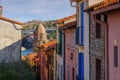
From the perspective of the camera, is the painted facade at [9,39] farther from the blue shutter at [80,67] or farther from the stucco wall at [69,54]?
the blue shutter at [80,67]

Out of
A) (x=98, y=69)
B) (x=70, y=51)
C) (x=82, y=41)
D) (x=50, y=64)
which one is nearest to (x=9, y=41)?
(x=50, y=64)

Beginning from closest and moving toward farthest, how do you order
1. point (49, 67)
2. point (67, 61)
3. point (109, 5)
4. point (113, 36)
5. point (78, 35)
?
point (109, 5) → point (113, 36) → point (78, 35) → point (67, 61) → point (49, 67)

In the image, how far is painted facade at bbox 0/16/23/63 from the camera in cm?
3133

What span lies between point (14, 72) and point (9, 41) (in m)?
3.50

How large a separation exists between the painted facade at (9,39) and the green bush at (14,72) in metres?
0.71

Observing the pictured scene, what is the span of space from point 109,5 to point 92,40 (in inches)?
209

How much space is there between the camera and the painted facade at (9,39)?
31.3 meters

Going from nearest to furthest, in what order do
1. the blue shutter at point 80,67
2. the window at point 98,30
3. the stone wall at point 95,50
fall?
1. the stone wall at point 95,50
2. the window at point 98,30
3. the blue shutter at point 80,67

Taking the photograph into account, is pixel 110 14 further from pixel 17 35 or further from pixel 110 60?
pixel 17 35

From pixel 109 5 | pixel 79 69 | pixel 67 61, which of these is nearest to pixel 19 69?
pixel 67 61

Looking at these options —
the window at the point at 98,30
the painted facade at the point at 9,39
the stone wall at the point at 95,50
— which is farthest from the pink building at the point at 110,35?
the painted facade at the point at 9,39

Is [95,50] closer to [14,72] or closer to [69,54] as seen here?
[69,54]

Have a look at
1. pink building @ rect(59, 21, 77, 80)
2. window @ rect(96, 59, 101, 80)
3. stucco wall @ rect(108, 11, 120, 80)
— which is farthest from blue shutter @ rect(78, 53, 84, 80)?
stucco wall @ rect(108, 11, 120, 80)

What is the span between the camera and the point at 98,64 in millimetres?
13320
